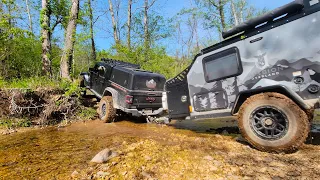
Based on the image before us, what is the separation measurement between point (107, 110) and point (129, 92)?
1284mm

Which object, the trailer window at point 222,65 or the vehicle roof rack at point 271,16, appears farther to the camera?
the trailer window at point 222,65

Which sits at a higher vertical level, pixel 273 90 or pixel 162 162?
pixel 273 90

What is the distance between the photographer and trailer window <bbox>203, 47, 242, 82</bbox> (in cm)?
416

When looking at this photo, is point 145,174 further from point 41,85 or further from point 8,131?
point 41,85

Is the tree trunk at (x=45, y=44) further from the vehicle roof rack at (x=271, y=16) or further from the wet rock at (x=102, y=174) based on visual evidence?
the vehicle roof rack at (x=271, y=16)

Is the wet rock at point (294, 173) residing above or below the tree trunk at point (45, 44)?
below

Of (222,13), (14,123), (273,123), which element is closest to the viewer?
(273,123)

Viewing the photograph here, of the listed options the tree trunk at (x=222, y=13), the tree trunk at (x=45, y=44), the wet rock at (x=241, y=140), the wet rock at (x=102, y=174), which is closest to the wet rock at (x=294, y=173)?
the wet rock at (x=241, y=140)

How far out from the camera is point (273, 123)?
3408mm

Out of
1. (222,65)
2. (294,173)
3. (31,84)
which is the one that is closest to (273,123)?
(294,173)

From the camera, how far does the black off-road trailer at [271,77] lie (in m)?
3.23

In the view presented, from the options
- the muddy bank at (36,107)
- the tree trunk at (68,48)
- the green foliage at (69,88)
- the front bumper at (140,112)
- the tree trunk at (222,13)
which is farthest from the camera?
the tree trunk at (222,13)

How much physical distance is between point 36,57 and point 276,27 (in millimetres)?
11163

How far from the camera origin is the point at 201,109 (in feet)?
15.6
